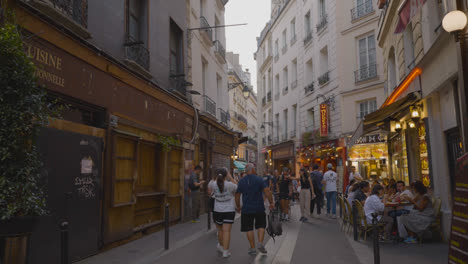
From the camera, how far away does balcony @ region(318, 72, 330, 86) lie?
2120cm

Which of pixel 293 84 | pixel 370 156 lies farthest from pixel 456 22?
pixel 293 84

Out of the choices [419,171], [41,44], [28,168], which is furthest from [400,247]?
[41,44]

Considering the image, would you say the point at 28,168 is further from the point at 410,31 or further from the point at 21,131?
the point at 410,31

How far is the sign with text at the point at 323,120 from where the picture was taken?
2075 centimetres

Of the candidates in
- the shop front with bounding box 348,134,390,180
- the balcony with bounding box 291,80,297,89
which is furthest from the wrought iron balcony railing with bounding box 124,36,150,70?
the balcony with bounding box 291,80,297,89

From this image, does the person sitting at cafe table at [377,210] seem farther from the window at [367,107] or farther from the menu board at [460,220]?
the window at [367,107]

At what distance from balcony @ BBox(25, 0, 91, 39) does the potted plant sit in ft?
5.58

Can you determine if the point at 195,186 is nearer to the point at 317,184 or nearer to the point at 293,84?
the point at 317,184

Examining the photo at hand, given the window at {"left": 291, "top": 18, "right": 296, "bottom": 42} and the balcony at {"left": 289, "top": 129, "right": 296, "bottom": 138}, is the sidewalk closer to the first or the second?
the balcony at {"left": 289, "top": 129, "right": 296, "bottom": 138}

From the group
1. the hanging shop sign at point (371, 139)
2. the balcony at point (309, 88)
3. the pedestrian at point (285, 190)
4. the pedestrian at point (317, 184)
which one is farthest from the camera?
the balcony at point (309, 88)

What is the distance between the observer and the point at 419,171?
34.7 feet

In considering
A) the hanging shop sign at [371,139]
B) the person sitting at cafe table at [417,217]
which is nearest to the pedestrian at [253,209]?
the person sitting at cafe table at [417,217]

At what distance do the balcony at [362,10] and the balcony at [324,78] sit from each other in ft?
11.2

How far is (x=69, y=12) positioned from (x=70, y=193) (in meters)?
3.20
